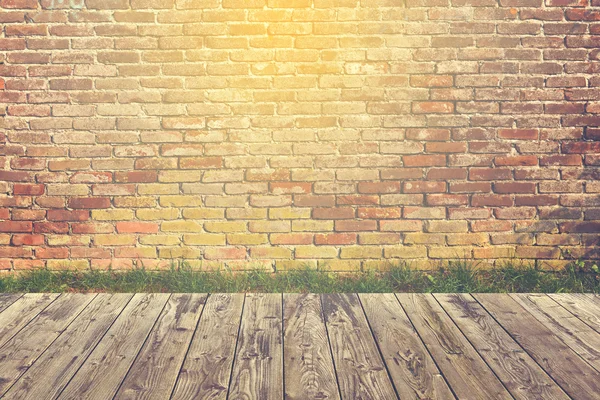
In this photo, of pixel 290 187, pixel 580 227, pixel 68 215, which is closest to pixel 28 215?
pixel 68 215

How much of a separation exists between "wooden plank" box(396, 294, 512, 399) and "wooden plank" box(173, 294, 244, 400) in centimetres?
79

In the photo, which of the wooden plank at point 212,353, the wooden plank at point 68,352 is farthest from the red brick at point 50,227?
the wooden plank at point 212,353

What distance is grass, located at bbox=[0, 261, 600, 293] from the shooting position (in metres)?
3.01

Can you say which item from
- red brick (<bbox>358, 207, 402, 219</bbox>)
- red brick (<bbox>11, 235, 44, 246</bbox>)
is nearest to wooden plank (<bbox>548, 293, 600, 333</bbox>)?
red brick (<bbox>358, 207, 402, 219</bbox>)

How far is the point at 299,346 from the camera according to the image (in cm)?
217

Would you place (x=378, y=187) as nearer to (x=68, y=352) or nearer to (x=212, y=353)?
(x=212, y=353)

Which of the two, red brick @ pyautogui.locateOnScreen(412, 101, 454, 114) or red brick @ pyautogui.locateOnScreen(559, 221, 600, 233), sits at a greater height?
red brick @ pyautogui.locateOnScreen(412, 101, 454, 114)

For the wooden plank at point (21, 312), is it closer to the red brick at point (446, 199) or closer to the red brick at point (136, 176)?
the red brick at point (136, 176)

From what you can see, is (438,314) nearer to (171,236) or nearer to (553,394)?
(553,394)

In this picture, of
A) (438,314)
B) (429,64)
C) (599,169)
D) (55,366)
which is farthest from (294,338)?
(599,169)

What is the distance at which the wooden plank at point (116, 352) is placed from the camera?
1818mm

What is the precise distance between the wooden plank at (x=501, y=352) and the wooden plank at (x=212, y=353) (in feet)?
3.21

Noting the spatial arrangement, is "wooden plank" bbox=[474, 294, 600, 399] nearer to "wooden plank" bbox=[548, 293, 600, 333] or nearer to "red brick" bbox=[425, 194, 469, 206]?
"wooden plank" bbox=[548, 293, 600, 333]

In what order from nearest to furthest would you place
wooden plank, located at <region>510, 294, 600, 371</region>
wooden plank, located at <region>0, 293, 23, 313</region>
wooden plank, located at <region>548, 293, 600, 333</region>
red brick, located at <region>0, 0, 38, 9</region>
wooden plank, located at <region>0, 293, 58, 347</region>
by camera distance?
wooden plank, located at <region>510, 294, 600, 371</region> < wooden plank, located at <region>0, 293, 58, 347</region> < wooden plank, located at <region>548, 293, 600, 333</region> < wooden plank, located at <region>0, 293, 23, 313</region> < red brick, located at <region>0, 0, 38, 9</region>
